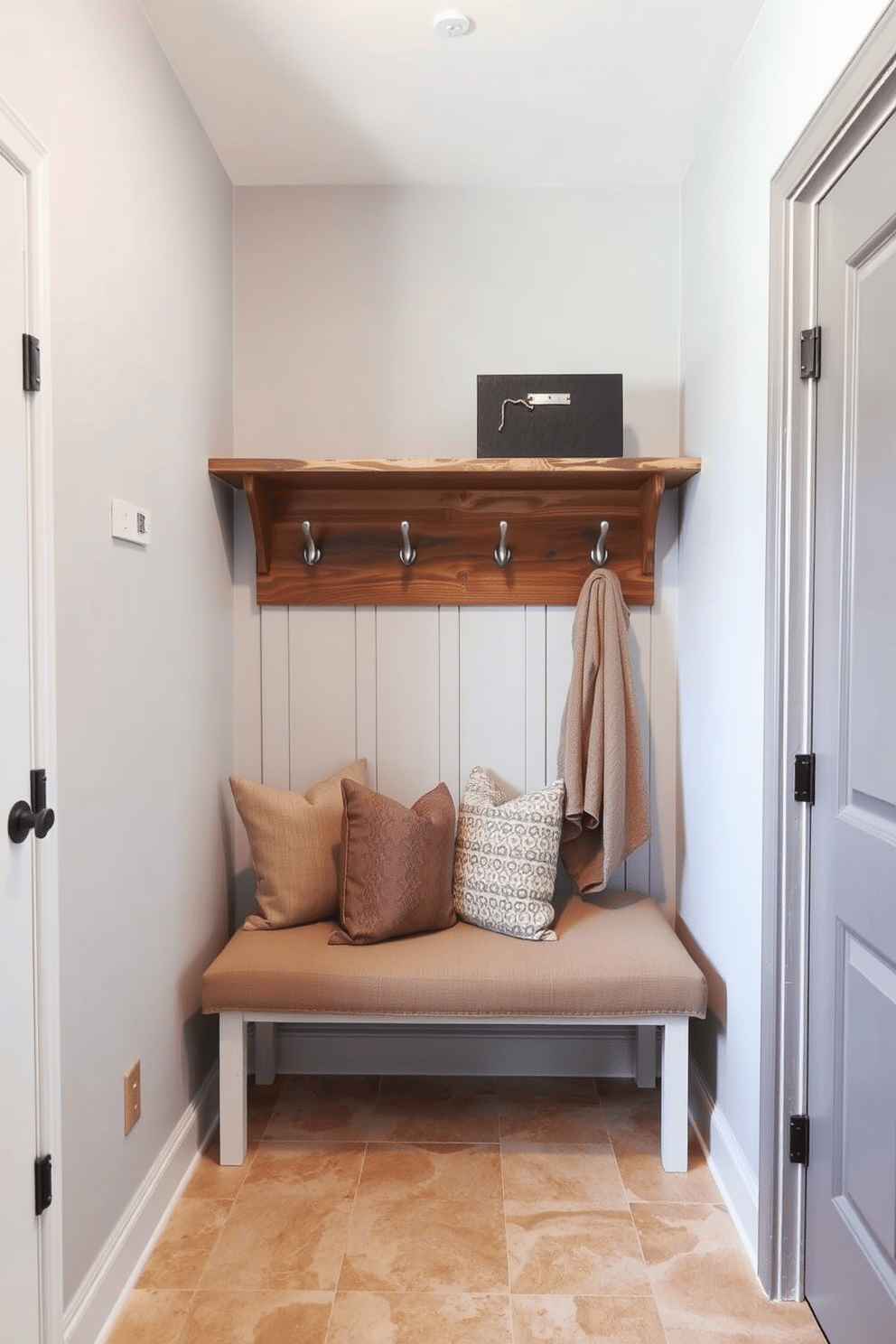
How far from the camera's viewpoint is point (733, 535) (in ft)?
6.51

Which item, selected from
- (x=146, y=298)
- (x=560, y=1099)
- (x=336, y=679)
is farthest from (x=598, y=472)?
(x=560, y=1099)

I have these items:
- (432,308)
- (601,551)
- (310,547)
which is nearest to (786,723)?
(601,551)

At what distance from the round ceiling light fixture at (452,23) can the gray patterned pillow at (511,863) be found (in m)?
1.70

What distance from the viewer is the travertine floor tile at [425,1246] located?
5.65 ft

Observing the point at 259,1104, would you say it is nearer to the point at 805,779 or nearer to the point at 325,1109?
the point at 325,1109

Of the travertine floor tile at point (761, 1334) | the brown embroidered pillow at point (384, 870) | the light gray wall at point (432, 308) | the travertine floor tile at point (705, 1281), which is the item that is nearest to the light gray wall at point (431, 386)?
the light gray wall at point (432, 308)

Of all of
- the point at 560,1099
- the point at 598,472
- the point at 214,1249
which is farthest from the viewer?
the point at 560,1099

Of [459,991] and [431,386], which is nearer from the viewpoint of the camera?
[459,991]

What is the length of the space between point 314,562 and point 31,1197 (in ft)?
5.25

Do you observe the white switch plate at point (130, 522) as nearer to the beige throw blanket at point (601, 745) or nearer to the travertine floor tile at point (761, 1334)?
the beige throw blanket at point (601, 745)

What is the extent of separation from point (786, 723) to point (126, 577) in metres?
1.27

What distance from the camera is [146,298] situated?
6.04ft

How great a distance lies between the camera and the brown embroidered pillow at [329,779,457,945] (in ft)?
7.14

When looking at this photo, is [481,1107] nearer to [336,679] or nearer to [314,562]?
[336,679]
